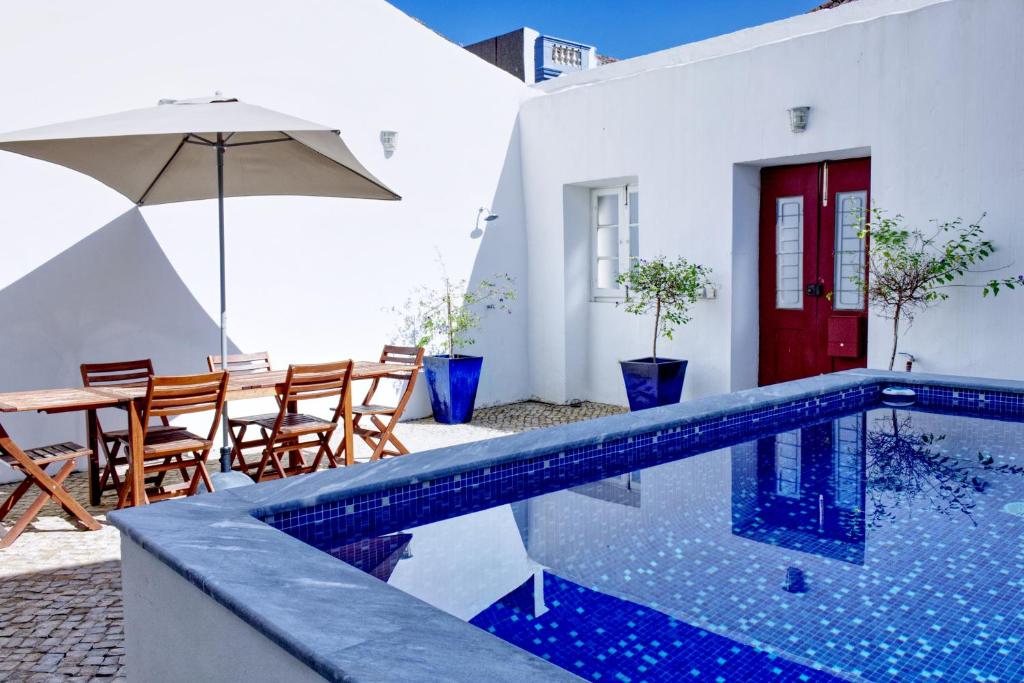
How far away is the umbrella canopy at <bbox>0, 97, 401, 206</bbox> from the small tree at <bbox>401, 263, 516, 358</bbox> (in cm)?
246

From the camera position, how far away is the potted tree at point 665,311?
775 centimetres

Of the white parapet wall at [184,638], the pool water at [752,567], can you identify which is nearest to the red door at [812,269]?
the pool water at [752,567]

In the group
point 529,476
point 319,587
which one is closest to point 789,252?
point 529,476

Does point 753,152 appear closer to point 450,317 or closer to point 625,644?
point 450,317

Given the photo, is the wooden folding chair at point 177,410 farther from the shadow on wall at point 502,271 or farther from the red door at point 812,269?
the red door at point 812,269

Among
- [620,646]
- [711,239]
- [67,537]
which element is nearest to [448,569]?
[620,646]

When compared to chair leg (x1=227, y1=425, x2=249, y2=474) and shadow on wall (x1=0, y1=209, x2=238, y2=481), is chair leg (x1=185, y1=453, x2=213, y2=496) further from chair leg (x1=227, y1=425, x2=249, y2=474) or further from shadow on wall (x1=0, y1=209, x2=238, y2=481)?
shadow on wall (x1=0, y1=209, x2=238, y2=481)

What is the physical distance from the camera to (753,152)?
24.4 ft

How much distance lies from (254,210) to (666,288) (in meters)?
3.73

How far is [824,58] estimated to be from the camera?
6926mm

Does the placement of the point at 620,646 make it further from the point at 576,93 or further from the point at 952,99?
the point at 576,93

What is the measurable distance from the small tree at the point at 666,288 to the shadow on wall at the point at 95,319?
377 cm

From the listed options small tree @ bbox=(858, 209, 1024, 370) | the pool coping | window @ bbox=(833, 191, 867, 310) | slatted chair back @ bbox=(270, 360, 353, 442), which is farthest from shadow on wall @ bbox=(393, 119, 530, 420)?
the pool coping

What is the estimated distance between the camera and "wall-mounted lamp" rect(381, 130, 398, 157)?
795 cm
